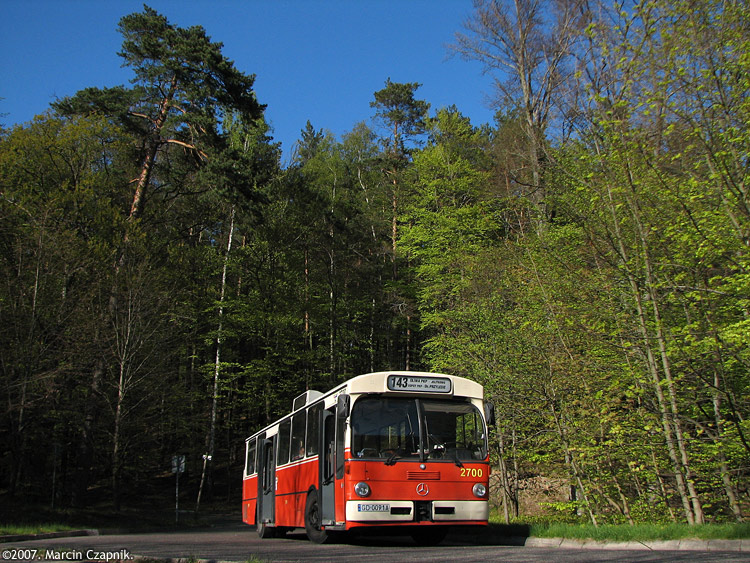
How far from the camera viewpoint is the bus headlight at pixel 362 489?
35.7 feet

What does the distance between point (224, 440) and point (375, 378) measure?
99.4 ft

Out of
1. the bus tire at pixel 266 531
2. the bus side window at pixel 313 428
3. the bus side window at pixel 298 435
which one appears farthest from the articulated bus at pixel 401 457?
the bus tire at pixel 266 531

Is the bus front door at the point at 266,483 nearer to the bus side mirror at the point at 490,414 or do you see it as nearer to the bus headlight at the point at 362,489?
the bus headlight at the point at 362,489

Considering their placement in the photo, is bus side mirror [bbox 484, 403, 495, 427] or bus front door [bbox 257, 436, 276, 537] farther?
bus front door [bbox 257, 436, 276, 537]

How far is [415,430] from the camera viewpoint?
37.9 feet

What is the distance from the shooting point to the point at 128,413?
27.2 meters

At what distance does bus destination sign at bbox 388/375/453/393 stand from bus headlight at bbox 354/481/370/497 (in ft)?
5.52

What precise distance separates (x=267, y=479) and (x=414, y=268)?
22.1 meters

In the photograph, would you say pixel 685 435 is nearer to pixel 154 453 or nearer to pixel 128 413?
pixel 128 413

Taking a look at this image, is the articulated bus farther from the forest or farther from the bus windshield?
the forest

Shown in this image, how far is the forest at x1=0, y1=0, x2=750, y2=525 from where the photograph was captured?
11.6m

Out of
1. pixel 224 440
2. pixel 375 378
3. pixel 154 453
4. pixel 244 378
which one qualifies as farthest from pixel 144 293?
pixel 375 378

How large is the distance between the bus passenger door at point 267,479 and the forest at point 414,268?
19.0 feet

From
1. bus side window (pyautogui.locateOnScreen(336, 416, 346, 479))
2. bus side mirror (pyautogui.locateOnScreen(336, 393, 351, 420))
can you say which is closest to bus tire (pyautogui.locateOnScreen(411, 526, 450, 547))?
bus side window (pyautogui.locateOnScreen(336, 416, 346, 479))
